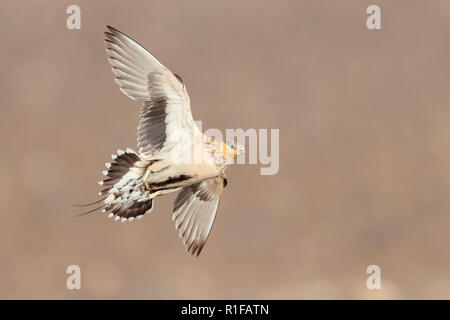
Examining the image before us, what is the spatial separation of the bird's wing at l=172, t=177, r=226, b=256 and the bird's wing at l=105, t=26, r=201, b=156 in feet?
0.91

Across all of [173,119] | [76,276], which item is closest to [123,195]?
[173,119]

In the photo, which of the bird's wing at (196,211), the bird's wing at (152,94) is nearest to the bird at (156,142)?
the bird's wing at (152,94)

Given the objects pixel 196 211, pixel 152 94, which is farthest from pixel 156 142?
pixel 196 211

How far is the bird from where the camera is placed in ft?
7.54

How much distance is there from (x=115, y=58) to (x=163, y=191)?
0.40 metres

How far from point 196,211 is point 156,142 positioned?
31 centimetres

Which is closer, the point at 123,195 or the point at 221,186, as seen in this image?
the point at 123,195

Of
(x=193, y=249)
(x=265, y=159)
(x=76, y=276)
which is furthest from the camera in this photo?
(x=76, y=276)

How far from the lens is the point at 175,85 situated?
231 centimetres

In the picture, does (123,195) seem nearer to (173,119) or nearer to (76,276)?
(173,119)

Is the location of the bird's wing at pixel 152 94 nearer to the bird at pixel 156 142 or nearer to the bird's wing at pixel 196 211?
the bird at pixel 156 142

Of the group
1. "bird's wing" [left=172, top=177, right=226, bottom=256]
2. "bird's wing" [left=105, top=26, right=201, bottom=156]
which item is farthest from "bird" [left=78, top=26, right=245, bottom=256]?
"bird's wing" [left=172, top=177, right=226, bottom=256]

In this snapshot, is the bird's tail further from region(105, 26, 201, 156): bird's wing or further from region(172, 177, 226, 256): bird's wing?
region(172, 177, 226, 256): bird's wing

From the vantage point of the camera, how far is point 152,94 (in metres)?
2.33
